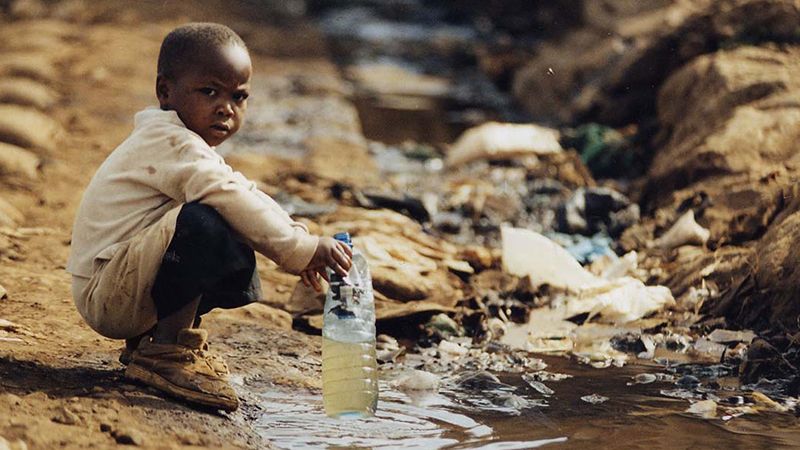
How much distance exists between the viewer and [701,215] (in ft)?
19.2

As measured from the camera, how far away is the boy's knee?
118 inches

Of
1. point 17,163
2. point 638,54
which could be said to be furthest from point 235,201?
point 638,54

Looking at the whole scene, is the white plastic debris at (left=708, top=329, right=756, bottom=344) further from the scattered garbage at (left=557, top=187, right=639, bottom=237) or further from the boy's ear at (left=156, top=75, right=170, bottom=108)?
the boy's ear at (left=156, top=75, right=170, bottom=108)

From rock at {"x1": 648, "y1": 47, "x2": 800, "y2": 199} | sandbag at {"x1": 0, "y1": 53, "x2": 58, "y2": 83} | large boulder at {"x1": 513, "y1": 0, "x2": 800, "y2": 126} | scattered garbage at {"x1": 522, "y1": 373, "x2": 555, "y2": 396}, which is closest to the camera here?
scattered garbage at {"x1": 522, "y1": 373, "x2": 555, "y2": 396}

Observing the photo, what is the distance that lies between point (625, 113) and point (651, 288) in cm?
400

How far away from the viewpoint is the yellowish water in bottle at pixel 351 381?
135 inches

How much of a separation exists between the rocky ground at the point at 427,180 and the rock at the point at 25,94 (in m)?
0.03

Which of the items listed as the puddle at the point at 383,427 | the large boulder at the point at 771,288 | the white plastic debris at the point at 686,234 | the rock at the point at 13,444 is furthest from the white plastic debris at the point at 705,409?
the white plastic debris at the point at 686,234

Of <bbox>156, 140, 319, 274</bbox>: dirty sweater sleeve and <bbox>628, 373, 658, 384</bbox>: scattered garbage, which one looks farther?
<bbox>628, 373, 658, 384</bbox>: scattered garbage

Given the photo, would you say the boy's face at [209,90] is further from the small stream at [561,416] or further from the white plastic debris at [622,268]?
the white plastic debris at [622,268]

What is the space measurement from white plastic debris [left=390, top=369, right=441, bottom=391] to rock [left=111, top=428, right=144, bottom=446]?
1.14 m

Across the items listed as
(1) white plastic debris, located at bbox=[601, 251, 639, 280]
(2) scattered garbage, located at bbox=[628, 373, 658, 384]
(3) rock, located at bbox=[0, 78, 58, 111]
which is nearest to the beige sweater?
Result: (2) scattered garbage, located at bbox=[628, 373, 658, 384]

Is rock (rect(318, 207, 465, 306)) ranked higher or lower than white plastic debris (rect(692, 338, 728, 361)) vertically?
higher

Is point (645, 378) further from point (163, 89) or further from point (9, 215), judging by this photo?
point (9, 215)
